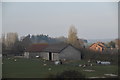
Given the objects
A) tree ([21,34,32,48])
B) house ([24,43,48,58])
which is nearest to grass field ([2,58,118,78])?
house ([24,43,48,58])

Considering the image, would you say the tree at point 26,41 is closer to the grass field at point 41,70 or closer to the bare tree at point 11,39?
the bare tree at point 11,39

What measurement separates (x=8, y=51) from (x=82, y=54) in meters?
9.46

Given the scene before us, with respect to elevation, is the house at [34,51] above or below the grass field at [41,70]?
above

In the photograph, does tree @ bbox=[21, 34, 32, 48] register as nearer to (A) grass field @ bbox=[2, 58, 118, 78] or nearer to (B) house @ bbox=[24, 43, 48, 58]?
(B) house @ bbox=[24, 43, 48, 58]

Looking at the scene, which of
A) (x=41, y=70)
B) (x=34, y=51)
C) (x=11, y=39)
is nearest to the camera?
(x=41, y=70)

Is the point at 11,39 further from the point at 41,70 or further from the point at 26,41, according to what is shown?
the point at 41,70

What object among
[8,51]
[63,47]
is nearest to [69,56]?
[63,47]

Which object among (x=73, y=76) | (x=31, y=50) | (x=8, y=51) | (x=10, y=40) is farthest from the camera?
(x=10, y=40)

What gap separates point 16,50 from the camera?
25.4m

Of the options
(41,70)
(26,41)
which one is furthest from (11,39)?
(41,70)

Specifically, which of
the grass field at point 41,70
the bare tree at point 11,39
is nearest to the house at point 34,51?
the bare tree at point 11,39

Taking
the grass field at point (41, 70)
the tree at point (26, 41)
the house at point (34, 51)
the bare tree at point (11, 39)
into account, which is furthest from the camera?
the tree at point (26, 41)

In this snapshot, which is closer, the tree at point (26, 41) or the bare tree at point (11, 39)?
the bare tree at point (11, 39)

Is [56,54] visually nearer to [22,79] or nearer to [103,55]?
[103,55]
